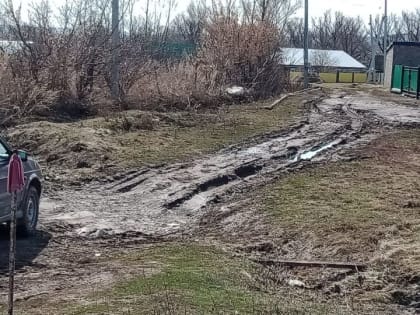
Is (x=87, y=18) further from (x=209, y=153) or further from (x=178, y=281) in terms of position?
(x=178, y=281)

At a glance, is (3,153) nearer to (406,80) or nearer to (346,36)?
(406,80)

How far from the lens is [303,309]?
21.8 ft

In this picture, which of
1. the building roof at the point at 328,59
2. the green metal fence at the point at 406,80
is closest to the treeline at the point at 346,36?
the building roof at the point at 328,59

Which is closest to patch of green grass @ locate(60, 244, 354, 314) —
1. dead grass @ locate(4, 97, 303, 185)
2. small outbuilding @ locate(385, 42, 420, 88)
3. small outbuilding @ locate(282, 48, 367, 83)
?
dead grass @ locate(4, 97, 303, 185)

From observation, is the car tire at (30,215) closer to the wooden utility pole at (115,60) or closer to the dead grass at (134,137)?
the dead grass at (134,137)

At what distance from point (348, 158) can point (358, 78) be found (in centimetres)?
6969

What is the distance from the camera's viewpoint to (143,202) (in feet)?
40.2

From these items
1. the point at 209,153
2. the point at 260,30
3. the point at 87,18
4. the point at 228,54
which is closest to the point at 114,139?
the point at 209,153

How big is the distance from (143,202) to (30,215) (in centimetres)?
279

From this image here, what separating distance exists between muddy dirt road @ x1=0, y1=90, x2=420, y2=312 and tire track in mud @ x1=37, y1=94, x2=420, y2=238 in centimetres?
1

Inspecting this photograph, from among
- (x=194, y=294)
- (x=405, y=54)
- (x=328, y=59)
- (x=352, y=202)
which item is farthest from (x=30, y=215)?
(x=328, y=59)

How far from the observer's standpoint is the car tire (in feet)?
31.1

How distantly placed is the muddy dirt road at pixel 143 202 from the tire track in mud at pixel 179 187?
13mm

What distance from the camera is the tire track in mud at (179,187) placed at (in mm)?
10741
